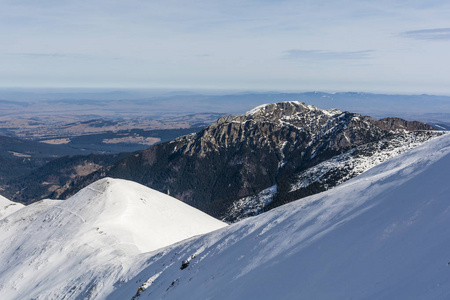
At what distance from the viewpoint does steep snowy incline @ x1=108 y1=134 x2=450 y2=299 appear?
1950 cm

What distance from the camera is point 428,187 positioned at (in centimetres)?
2664

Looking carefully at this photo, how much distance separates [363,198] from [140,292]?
81.1ft

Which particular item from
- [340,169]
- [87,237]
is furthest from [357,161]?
[87,237]

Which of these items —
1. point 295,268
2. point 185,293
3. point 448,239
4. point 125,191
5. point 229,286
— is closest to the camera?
point 448,239

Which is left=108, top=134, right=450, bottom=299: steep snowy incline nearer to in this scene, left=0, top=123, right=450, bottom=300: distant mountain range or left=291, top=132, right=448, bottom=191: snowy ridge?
left=0, top=123, right=450, bottom=300: distant mountain range

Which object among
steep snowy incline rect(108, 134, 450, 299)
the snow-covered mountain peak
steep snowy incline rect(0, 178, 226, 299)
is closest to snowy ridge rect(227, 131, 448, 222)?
the snow-covered mountain peak

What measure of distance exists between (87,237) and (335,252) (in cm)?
4595

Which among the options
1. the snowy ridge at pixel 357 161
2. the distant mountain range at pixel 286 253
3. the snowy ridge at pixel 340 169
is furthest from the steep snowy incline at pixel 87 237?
the snowy ridge at pixel 357 161

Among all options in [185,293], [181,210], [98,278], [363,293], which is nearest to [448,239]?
[363,293]

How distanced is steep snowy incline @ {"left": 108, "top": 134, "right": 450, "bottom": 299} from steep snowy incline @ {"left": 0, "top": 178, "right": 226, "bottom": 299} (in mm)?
8686

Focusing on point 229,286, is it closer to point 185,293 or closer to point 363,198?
point 185,293

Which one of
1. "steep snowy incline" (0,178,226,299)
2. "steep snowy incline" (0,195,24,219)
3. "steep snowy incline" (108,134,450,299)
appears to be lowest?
"steep snowy incline" (0,195,24,219)

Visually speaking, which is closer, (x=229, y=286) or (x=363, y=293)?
(x=363, y=293)

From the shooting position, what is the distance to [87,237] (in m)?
56.7
